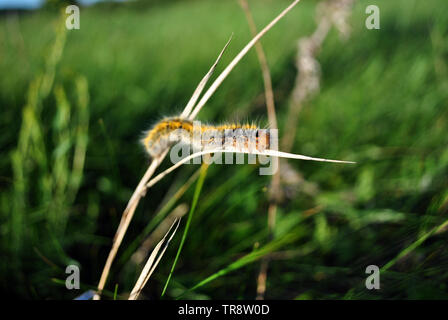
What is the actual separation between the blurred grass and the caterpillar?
31cm

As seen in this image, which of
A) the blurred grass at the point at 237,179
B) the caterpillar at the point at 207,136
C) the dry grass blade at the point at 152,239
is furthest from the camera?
the dry grass blade at the point at 152,239

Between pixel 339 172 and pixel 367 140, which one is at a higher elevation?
pixel 367 140

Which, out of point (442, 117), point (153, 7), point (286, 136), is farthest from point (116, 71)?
point (153, 7)

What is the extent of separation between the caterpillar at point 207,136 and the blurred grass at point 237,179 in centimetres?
31

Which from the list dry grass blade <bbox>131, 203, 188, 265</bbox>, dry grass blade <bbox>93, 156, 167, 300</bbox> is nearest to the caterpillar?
dry grass blade <bbox>93, 156, 167, 300</bbox>

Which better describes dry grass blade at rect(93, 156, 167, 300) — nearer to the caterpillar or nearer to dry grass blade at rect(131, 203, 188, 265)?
the caterpillar

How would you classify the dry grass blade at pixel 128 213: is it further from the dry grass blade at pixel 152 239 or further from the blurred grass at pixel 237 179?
the dry grass blade at pixel 152 239

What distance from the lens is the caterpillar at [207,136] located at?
0.74 m

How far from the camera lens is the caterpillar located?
29.2 inches

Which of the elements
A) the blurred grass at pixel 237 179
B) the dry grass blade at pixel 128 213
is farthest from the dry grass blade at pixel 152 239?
the dry grass blade at pixel 128 213

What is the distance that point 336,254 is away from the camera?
4.12 ft

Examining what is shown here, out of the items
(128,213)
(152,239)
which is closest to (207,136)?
(128,213)

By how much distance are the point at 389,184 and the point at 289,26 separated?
2.72 metres
